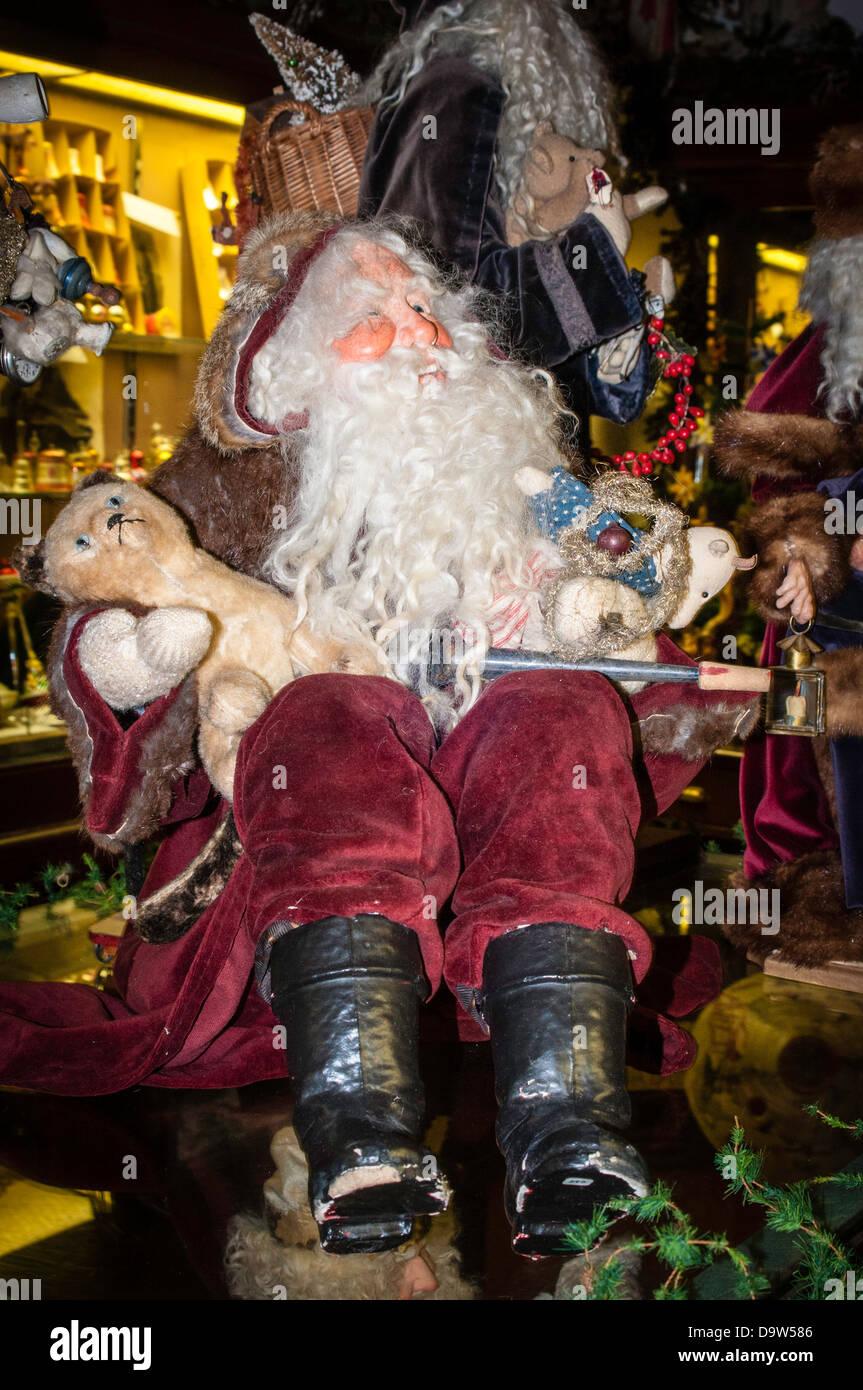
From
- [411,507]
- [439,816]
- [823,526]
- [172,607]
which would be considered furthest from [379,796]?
[823,526]

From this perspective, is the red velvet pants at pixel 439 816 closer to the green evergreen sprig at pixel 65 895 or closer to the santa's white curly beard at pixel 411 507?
the santa's white curly beard at pixel 411 507

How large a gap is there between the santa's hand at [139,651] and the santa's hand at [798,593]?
3.61ft

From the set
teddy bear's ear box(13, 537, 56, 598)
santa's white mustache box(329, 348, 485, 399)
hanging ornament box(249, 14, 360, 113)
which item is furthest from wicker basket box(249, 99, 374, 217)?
teddy bear's ear box(13, 537, 56, 598)

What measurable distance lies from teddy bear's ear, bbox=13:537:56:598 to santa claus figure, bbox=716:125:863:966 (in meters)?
1.30

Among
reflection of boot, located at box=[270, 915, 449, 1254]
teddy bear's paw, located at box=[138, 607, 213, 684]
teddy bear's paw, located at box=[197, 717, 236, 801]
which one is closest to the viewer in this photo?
reflection of boot, located at box=[270, 915, 449, 1254]

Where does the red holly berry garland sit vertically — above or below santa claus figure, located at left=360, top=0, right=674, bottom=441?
below

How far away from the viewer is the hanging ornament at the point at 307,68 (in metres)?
2.33

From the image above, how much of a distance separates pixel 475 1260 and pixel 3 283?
60.2 inches

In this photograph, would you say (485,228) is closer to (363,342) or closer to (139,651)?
(363,342)

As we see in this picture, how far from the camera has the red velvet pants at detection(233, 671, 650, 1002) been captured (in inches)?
53.8

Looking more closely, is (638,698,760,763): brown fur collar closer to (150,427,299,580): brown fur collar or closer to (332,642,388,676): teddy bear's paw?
(332,642,388,676): teddy bear's paw

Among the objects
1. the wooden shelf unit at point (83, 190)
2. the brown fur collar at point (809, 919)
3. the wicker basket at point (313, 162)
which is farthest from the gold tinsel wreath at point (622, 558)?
the wooden shelf unit at point (83, 190)

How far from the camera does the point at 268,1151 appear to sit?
1564 millimetres
